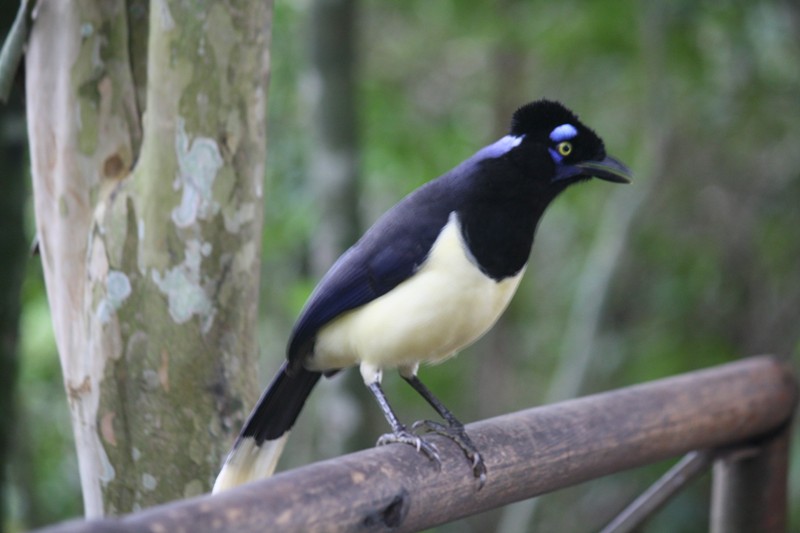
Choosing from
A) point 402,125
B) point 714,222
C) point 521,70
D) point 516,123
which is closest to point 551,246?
point 521,70

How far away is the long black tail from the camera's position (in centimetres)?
227

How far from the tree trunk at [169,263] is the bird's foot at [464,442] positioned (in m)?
0.45

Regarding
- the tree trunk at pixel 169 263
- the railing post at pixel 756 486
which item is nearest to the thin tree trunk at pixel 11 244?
the tree trunk at pixel 169 263

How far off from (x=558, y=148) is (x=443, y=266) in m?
0.37

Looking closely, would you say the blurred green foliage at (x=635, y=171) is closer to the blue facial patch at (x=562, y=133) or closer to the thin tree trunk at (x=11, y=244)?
the thin tree trunk at (x=11, y=244)

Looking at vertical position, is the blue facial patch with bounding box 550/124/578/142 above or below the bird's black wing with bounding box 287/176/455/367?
above

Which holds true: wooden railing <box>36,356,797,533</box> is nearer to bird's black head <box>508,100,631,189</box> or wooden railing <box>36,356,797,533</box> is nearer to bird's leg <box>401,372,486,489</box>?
bird's leg <box>401,372,486,489</box>

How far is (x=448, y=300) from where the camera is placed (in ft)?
7.25

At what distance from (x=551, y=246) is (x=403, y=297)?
5.03 meters

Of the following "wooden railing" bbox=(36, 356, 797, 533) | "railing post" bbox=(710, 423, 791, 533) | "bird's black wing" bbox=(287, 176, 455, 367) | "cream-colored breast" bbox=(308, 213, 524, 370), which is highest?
"bird's black wing" bbox=(287, 176, 455, 367)

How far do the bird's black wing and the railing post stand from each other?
1251 millimetres

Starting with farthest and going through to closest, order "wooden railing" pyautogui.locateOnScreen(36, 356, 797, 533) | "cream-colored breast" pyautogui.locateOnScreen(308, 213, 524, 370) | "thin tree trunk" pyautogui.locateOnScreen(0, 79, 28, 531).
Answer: "thin tree trunk" pyautogui.locateOnScreen(0, 79, 28, 531) → "cream-colored breast" pyautogui.locateOnScreen(308, 213, 524, 370) → "wooden railing" pyautogui.locateOnScreen(36, 356, 797, 533)

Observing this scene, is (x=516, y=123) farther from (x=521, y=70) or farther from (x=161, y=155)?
(x=521, y=70)

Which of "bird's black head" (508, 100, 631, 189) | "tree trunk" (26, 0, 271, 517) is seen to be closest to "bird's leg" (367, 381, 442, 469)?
"tree trunk" (26, 0, 271, 517)
